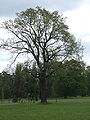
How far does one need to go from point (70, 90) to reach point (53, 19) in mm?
59328

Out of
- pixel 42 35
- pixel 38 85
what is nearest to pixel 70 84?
pixel 38 85

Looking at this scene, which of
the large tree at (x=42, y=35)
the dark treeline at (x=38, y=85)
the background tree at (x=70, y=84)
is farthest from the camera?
the background tree at (x=70, y=84)

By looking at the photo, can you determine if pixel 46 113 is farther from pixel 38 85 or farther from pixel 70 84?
pixel 70 84

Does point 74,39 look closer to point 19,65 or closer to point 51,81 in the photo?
point 19,65

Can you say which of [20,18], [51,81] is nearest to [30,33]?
[20,18]

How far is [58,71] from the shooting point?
2261 inches

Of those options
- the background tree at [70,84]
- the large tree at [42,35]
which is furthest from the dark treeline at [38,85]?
the large tree at [42,35]

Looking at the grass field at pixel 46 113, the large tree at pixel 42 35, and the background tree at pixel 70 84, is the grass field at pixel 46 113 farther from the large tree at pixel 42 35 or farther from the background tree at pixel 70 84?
the background tree at pixel 70 84

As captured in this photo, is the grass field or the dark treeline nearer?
the grass field

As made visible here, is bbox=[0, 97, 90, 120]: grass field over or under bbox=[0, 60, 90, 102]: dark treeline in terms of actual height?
under

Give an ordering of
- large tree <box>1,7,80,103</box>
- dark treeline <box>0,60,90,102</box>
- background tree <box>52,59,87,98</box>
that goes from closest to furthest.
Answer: large tree <box>1,7,80,103</box>, dark treeline <box>0,60,90,102</box>, background tree <box>52,59,87,98</box>

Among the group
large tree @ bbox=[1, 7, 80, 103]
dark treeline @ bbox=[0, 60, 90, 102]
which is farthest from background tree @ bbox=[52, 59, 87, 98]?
large tree @ bbox=[1, 7, 80, 103]

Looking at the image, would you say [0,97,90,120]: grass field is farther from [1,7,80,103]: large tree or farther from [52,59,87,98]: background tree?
[52,59,87,98]: background tree

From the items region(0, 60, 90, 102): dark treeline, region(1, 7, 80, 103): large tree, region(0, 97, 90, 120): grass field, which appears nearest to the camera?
region(0, 97, 90, 120): grass field
